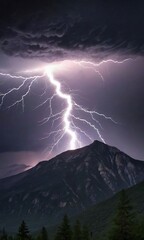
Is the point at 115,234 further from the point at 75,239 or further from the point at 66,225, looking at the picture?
the point at 75,239

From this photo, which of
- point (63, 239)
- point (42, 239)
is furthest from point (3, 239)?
point (63, 239)

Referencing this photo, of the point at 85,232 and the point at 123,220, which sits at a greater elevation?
the point at 85,232

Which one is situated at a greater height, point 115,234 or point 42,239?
point 42,239

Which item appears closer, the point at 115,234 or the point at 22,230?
the point at 115,234

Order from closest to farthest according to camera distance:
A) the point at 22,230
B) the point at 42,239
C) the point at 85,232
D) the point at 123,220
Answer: the point at 123,220, the point at 22,230, the point at 42,239, the point at 85,232

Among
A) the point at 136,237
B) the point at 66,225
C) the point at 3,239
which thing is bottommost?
the point at 136,237

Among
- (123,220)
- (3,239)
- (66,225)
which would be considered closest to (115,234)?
(123,220)

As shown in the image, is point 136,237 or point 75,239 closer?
point 136,237

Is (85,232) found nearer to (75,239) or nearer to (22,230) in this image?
(75,239)

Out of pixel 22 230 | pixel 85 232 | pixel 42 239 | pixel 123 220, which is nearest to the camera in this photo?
pixel 123 220
